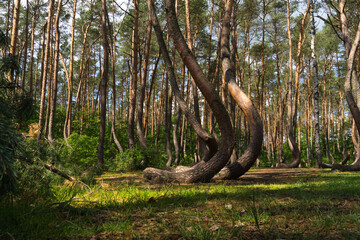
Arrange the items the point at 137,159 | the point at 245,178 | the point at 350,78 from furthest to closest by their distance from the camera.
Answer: the point at 137,159
the point at 350,78
the point at 245,178

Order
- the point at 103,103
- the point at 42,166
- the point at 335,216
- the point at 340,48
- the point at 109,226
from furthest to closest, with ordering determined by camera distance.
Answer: the point at 340,48
the point at 103,103
the point at 42,166
the point at 335,216
the point at 109,226

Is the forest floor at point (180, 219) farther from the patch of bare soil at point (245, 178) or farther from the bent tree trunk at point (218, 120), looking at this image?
the bent tree trunk at point (218, 120)

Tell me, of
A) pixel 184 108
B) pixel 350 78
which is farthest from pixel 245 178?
pixel 350 78

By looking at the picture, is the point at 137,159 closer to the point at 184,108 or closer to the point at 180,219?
the point at 184,108

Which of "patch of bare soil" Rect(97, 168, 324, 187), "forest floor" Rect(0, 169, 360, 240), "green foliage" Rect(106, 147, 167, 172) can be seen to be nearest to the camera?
"forest floor" Rect(0, 169, 360, 240)

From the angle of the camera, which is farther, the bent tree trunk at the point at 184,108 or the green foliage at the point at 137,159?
the green foliage at the point at 137,159

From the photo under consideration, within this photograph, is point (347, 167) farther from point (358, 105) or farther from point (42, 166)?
point (42, 166)

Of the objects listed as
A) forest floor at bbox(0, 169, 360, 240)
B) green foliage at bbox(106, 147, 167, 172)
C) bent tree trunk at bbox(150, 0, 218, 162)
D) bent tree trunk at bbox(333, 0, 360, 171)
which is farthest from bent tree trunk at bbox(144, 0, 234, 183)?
bent tree trunk at bbox(333, 0, 360, 171)

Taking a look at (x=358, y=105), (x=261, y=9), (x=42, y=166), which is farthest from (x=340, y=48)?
(x=42, y=166)

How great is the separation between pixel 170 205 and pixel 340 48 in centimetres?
2621

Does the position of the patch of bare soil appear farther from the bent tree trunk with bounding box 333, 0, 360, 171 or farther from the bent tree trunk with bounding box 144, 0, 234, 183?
the bent tree trunk with bounding box 333, 0, 360, 171

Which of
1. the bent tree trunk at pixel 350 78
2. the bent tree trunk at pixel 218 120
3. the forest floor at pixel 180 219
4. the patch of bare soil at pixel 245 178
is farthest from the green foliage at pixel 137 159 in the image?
the bent tree trunk at pixel 350 78

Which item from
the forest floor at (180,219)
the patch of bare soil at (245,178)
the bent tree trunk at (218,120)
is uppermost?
the bent tree trunk at (218,120)

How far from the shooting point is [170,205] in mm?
3256
